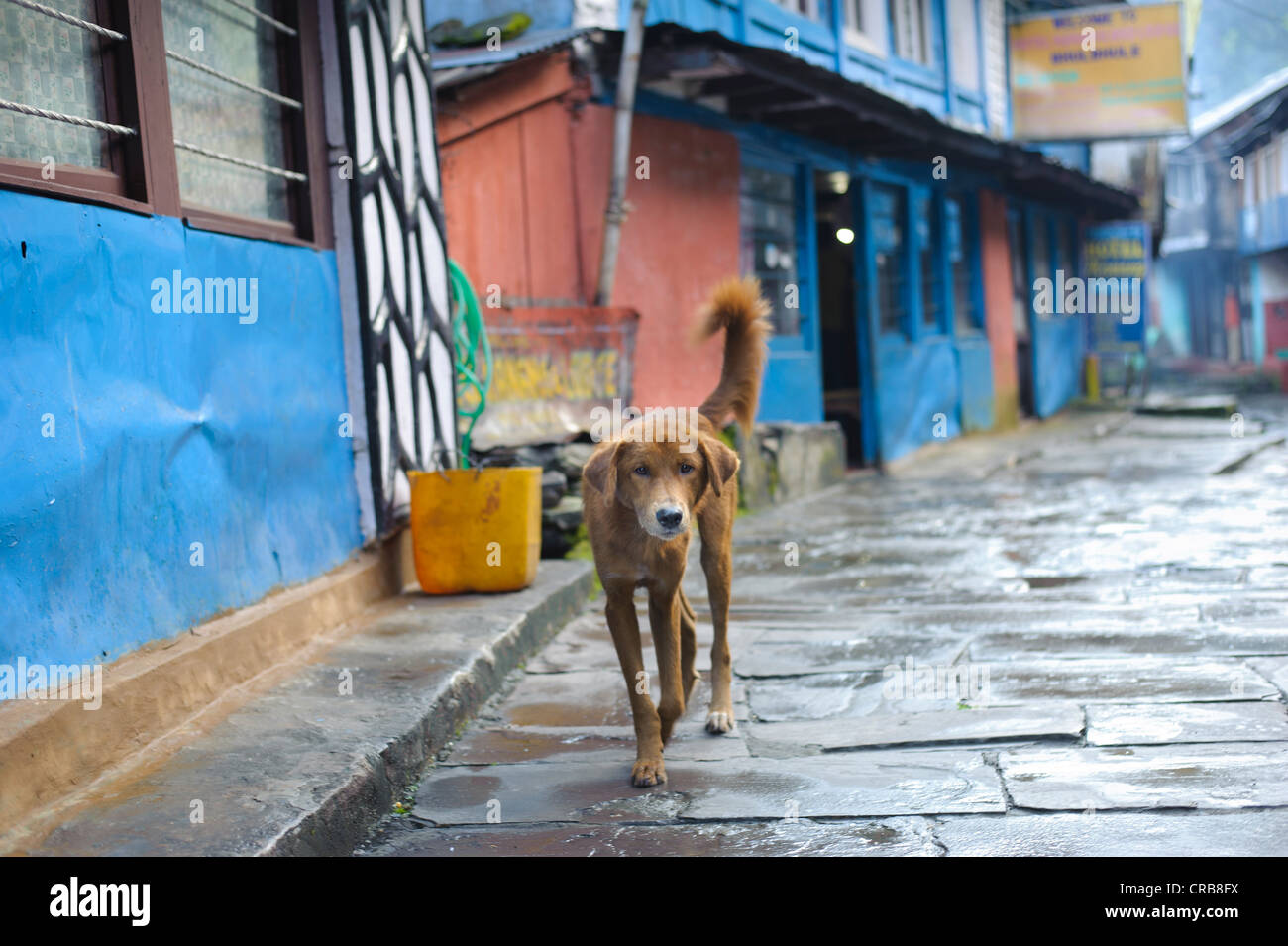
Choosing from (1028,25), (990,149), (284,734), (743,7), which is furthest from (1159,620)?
(1028,25)

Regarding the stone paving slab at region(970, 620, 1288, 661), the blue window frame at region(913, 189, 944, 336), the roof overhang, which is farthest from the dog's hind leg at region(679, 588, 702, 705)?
the blue window frame at region(913, 189, 944, 336)

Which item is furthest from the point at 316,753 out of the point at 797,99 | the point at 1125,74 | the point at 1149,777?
the point at 1125,74

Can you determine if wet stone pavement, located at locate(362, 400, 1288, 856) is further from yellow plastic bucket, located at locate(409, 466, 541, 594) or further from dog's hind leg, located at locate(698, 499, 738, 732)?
yellow plastic bucket, located at locate(409, 466, 541, 594)

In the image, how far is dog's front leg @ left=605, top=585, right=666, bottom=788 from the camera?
4.07 m

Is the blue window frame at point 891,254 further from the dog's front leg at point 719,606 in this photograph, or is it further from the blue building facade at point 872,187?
the dog's front leg at point 719,606

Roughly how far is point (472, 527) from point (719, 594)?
208cm

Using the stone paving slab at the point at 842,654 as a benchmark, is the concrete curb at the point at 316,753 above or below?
above

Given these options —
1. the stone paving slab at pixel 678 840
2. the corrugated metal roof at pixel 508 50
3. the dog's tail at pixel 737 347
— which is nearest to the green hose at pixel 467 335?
the corrugated metal roof at pixel 508 50

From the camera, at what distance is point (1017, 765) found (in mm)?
3969

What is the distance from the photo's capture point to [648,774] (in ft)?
13.3

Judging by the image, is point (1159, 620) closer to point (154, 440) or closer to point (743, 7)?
point (154, 440)

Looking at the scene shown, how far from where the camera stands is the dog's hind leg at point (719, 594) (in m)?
4.60

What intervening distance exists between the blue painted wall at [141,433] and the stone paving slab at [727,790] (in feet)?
3.96

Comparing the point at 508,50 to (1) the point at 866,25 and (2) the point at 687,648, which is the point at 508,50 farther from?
(1) the point at 866,25
